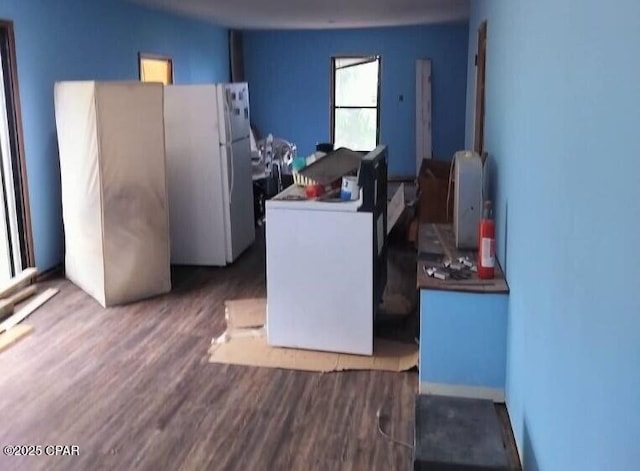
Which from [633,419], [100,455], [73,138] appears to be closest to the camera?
[633,419]

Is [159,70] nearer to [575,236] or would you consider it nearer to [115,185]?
[115,185]

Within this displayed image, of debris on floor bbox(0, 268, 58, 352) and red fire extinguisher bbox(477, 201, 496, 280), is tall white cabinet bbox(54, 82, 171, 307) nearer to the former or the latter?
debris on floor bbox(0, 268, 58, 352)

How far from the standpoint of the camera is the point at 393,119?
9.80 m

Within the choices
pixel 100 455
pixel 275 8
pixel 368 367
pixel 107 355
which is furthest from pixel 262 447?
pixel 275 8

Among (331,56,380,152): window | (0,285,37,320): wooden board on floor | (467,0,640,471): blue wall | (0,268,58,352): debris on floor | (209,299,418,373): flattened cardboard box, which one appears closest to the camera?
(467,0,640,471): blue wall

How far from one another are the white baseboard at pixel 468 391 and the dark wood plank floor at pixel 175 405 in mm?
171

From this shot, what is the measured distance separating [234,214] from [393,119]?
15.7 ft

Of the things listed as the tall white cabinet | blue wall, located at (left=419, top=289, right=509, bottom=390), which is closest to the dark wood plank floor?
blue wall, located at (left=419, top=289, right=509, bottom=390)

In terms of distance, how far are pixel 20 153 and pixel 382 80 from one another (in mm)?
6116

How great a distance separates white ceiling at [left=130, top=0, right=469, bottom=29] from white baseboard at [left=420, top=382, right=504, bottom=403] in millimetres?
4371

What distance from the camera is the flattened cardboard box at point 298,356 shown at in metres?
3.64

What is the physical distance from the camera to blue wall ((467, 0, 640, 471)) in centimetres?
127

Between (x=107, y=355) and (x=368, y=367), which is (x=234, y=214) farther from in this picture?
(x=368, y=367)

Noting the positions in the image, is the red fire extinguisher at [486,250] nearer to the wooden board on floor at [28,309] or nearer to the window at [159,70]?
the wooden board on floor at [28,309]
